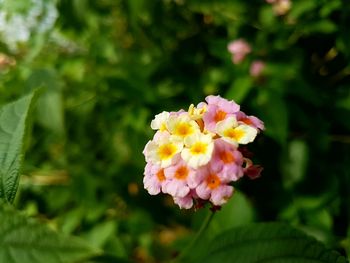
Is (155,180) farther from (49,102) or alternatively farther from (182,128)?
(49,102)

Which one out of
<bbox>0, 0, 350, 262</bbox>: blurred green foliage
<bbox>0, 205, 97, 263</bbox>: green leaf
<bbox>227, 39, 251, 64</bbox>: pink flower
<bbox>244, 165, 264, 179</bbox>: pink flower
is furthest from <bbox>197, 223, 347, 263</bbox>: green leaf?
<bbox>227, 39, 251, 64</bbox>: pink flower

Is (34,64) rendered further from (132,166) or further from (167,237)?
(167,237)

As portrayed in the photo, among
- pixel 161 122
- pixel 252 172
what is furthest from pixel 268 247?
pixel 161 122

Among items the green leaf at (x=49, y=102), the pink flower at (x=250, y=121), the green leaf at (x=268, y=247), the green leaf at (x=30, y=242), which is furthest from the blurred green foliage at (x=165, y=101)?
the green leaf at (x=30, y=242)

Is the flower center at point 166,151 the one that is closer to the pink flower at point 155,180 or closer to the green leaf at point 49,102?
the pink flower at point 155,180

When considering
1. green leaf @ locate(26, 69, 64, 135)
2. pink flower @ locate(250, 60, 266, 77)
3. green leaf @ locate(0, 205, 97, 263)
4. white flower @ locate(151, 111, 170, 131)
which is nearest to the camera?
green leaf @ locate(0, 205, 97, 263)

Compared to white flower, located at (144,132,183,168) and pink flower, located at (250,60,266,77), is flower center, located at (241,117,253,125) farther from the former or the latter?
pink flower, located at (250,60,266,77)
